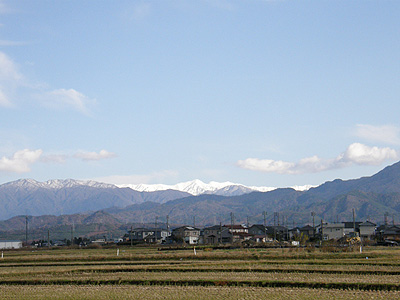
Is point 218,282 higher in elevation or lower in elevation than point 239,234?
higher

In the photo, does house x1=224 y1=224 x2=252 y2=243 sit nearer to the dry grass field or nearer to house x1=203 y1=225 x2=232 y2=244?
house x1=203 y1=225 x2=232 y2=244

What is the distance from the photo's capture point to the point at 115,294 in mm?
21750

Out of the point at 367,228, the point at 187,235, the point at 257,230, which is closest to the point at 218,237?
the point at 187,235

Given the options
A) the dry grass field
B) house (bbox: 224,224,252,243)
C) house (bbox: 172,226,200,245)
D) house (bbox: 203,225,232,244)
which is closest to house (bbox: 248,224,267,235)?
house (bbox: 224,224,252,243)

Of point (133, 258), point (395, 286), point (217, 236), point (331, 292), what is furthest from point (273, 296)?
point (217, 236)

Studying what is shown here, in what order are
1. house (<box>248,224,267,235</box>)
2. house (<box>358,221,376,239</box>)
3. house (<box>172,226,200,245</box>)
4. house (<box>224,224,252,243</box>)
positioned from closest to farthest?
1. house (<box>224,224,252,243</box>)
2. house (<box>358,221,376,239</box>)
3. house (<box>172,226,200,245</box>)
4. house (<box>248,224,267,235</box>)

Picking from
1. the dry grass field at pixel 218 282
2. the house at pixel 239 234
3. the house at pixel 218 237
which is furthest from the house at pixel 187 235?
the dry grass field at pixel 218 282

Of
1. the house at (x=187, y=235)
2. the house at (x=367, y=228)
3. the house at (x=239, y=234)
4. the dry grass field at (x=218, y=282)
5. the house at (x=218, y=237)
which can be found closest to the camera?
the dry grass field at (x=218, y=282)

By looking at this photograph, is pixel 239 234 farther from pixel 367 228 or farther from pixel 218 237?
pixel 367 228

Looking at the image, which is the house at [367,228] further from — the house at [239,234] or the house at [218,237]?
the house at [218,237]

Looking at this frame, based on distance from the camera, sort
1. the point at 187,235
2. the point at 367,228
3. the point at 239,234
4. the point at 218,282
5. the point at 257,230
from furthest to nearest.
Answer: the point at 257,230
the point at 187,235
the point at 239,234
the point at 367,228
the point at 218,282

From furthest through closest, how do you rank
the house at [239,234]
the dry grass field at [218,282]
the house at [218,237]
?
the house at [218,237], the house at [239,234], the dry grass field at [218,282]

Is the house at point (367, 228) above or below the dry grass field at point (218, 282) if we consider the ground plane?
below

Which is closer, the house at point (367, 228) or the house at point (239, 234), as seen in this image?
the house at point (239, 234)
